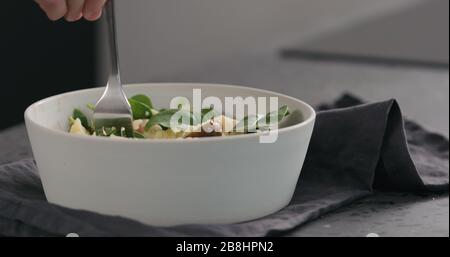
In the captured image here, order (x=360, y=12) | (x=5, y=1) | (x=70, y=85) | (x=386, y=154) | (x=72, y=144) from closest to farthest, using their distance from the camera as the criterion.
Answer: (x=72, y=144) < (x=386, y=154) < (x=5, y=1) < (x=70, y=85) < (x=360, y=12)

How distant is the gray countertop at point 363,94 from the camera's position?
2.75ft

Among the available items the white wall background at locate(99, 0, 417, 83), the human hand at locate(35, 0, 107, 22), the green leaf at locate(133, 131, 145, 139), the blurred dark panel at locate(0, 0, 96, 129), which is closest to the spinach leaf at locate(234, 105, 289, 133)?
the green leaf at locate(133, 131, 145, 139)

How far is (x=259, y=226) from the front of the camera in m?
0.77

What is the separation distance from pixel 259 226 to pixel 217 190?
0.19 ft

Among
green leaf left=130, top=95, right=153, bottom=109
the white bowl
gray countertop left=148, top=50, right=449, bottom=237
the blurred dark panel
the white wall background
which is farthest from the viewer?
the white wall background

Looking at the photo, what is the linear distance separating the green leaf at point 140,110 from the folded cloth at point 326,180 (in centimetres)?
14

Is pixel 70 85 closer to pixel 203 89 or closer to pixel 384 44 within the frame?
pixel 384 44

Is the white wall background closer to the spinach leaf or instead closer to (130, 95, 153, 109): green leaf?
(130, 95, 153, 109): green leaf

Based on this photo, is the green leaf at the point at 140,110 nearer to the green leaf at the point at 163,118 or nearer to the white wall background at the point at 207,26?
the green leaf at the point at 163,118

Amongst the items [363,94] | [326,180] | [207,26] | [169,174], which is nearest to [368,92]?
[363,94]

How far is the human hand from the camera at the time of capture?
85 cm

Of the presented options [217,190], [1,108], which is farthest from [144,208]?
[1,108]

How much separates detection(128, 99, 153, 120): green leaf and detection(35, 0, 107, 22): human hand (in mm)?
118

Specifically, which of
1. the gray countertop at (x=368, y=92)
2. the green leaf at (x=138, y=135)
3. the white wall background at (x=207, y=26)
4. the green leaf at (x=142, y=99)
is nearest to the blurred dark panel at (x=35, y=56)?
the white wall background at (x=207, y=26)
